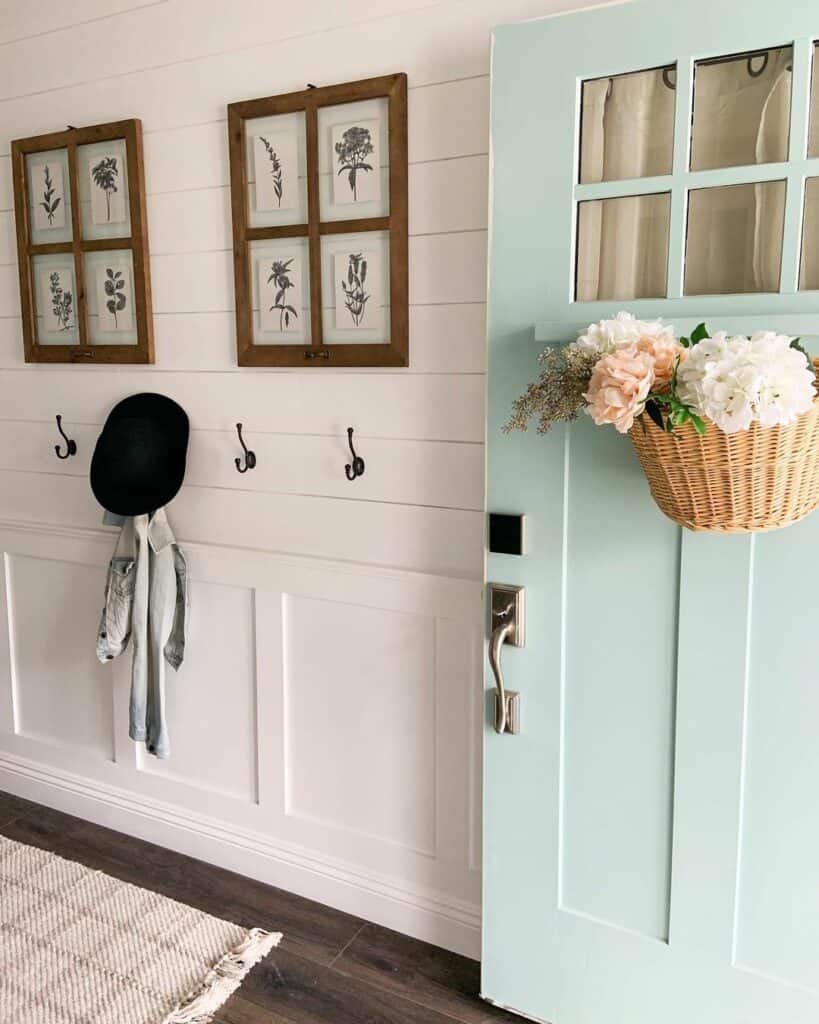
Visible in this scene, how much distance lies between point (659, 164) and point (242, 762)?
182cm

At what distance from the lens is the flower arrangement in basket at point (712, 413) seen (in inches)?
48.9

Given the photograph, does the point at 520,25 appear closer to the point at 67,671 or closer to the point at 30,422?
the point at 30,422

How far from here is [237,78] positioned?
2162 millimetres

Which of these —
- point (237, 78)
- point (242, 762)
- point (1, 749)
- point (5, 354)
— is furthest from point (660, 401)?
point (1, 749)

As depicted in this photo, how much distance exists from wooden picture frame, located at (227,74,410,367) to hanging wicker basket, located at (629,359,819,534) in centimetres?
80

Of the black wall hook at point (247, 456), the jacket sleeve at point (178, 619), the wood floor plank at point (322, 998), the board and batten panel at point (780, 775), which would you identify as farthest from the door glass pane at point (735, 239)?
the wood floor plank at point (322, 998)

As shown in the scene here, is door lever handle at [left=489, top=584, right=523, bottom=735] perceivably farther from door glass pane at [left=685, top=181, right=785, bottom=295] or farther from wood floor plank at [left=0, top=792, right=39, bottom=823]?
wood floor plank at [left=0, top=792, right=39, bottom=823]

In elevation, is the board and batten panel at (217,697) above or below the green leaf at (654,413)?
below

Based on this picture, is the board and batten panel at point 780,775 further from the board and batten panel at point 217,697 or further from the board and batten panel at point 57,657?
the board and batten panel at point 57,657

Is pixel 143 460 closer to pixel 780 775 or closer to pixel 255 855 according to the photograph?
pixel 255 855

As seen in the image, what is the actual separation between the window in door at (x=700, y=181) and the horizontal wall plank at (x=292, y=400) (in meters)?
0.43

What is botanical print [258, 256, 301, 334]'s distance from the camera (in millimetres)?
2162

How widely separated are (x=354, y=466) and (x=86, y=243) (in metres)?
1.06

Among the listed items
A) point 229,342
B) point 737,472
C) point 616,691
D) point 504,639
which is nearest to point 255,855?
point 504,639
